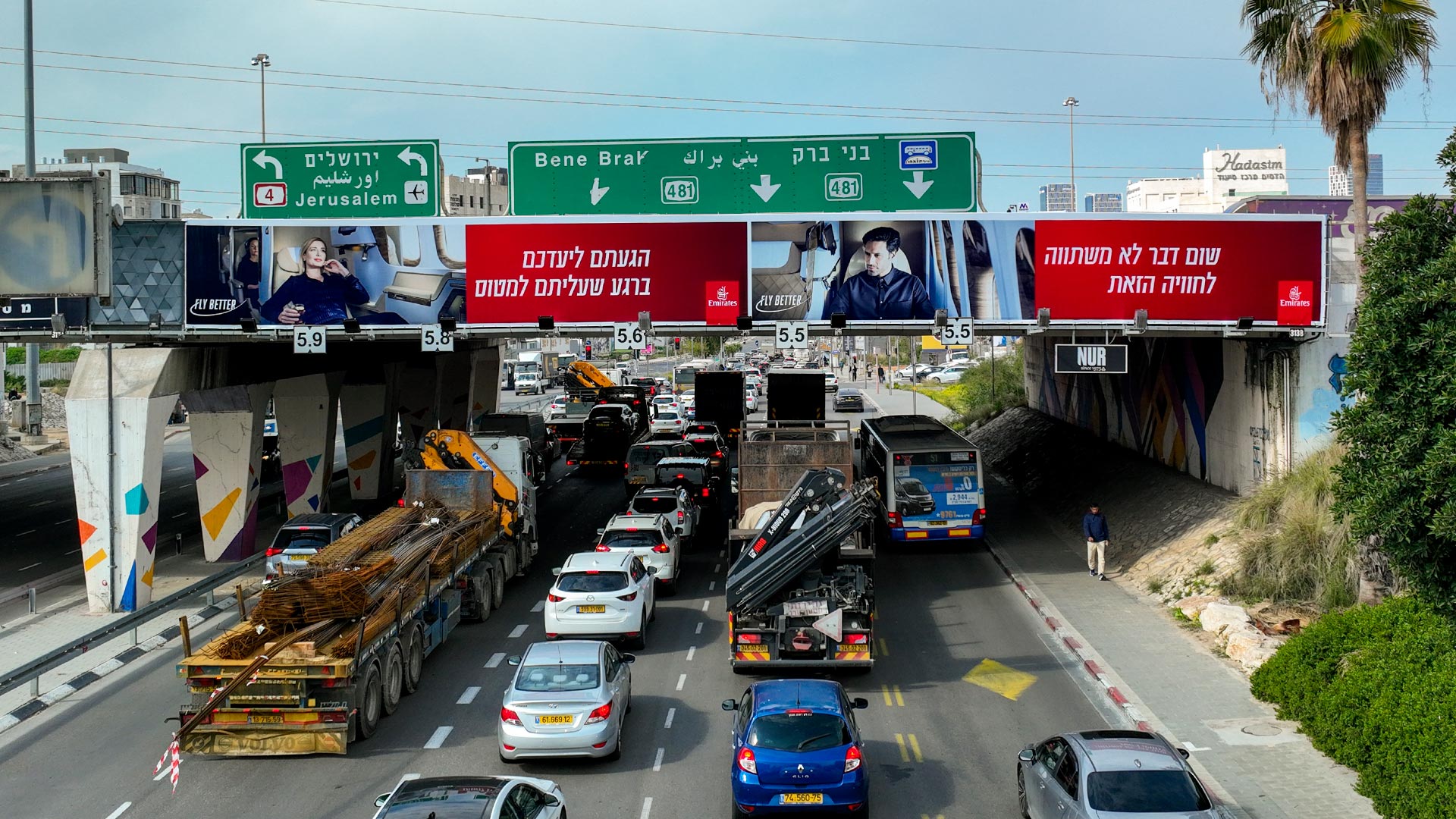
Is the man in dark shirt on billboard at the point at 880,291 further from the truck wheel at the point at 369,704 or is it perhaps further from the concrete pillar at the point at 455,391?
the concrete pillar at the point at 455,391

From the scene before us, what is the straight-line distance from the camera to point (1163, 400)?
32.8 metres

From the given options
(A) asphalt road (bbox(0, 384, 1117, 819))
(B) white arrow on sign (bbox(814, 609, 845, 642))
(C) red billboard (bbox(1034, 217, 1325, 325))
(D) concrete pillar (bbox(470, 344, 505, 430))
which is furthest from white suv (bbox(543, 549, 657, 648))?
(D) concrete pillar (bbox(470, 344, 505, 430))

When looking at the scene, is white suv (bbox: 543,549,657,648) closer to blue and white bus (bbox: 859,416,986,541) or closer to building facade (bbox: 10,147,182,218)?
blue and white bus (bbox: 859,416,986,541)

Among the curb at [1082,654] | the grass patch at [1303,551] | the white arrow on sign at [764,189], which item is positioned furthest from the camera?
the white arrow on sign at [764,189]

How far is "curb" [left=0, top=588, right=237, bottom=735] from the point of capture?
1761 centimetres

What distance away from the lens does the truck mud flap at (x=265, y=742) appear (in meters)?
15.6

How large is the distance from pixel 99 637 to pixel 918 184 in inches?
775

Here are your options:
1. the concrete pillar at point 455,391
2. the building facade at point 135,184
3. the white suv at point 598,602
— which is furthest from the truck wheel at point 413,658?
the building facade at point 135,184

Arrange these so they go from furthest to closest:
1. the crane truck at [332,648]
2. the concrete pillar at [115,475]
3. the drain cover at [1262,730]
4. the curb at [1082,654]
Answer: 1. the concrete pillar at [115,475]
2. the curb at [1082,654]
3. the drain cover at [1262,730]
4. the crane truck at [332,648]

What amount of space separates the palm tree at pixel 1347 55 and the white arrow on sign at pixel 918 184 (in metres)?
7.91

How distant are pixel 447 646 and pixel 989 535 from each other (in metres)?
15.4

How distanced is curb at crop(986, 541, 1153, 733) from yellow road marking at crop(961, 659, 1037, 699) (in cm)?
99

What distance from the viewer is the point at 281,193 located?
99.6 ft

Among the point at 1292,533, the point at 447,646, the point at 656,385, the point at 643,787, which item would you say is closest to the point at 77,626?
the point at 447,646
